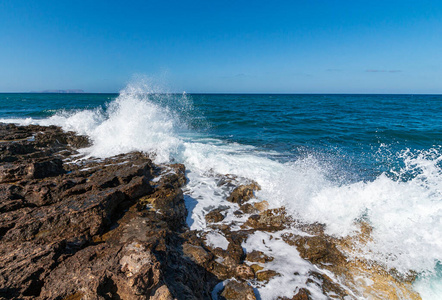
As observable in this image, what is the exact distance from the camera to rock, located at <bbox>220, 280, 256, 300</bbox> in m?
3.35

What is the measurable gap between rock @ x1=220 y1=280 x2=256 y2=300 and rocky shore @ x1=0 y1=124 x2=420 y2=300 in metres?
0.02

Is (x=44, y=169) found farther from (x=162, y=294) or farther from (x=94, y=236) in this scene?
(x=162, y=294)

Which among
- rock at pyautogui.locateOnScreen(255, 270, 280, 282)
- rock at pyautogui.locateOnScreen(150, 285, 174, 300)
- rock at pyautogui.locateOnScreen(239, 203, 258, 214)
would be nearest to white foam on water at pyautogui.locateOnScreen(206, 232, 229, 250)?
rock at pyautogui.locateOnScreen(255, 270, 280, 282)

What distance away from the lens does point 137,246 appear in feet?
9.53

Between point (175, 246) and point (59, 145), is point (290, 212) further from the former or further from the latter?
point (59, 145)

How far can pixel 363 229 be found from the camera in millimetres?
5164

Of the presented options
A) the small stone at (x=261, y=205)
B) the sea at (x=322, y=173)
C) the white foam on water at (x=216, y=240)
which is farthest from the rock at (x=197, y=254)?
the small stone at (x=261, y=205)

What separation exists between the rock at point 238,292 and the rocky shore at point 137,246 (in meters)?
0.02

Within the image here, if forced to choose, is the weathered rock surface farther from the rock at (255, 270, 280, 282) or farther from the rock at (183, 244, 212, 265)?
the rock at (255, 270, 280, 282)

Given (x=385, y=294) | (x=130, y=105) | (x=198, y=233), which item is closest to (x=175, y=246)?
(x=198, y=233)

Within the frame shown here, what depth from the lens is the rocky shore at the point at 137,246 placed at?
2.60 meters

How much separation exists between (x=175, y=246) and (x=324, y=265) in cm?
291

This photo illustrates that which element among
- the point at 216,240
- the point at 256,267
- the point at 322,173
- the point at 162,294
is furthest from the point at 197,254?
the point at 322,173

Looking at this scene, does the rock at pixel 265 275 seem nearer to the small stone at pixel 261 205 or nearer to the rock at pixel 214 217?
the rock at pixel 214 217
